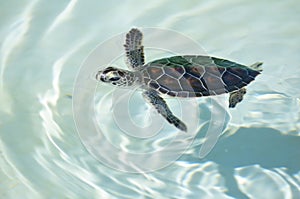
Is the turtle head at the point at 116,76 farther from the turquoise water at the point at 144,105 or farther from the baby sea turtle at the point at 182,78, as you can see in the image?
the turquoise water at the point at 144,105

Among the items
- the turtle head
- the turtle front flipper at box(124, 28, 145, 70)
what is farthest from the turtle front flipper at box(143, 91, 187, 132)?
the turtle front flipper at box(124, 28, 145, 70)

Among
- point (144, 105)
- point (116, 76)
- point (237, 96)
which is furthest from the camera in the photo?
point (144, 105)

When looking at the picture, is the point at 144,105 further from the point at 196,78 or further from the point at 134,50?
the point at 196,78

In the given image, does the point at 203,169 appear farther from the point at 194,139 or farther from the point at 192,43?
the point at 192,43

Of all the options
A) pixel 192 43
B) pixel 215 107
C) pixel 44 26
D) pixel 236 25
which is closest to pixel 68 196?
pixel 215 107

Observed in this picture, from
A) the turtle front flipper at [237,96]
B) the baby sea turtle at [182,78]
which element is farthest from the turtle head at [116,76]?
the turtle front flipper at [237,96]

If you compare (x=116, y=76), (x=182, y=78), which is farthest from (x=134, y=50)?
(x=182, y=78)
